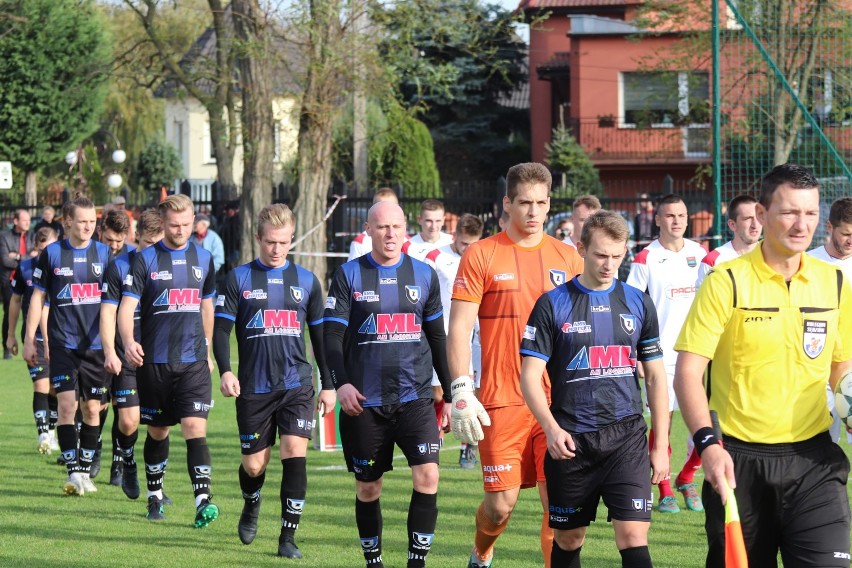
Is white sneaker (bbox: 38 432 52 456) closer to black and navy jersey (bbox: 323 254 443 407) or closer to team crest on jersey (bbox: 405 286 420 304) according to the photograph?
black and navy jersey (bbox: 323 254 443 407)

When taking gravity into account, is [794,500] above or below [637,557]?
above

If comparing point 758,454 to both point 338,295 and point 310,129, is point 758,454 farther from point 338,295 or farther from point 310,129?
point 310,129

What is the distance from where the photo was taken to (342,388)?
23.9 feet

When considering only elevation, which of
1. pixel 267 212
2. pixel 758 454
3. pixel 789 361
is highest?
pixel 267 212

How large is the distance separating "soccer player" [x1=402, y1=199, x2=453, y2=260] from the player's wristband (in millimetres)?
6985

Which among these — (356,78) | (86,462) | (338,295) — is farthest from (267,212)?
(356,78)

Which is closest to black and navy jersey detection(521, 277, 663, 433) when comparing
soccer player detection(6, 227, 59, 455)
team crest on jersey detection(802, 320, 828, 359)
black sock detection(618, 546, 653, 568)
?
black sock detection(618, 546, 653, 568)

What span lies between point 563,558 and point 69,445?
571 centimetres

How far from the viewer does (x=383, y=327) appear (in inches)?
297

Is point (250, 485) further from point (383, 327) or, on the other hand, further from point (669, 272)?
point (669, 272)

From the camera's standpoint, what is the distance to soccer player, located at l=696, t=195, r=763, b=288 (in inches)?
384

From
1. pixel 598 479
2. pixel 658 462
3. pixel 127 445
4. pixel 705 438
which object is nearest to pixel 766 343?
pixel 705 438

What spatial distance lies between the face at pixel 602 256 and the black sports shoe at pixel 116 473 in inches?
237

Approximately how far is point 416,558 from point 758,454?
2556 mm
